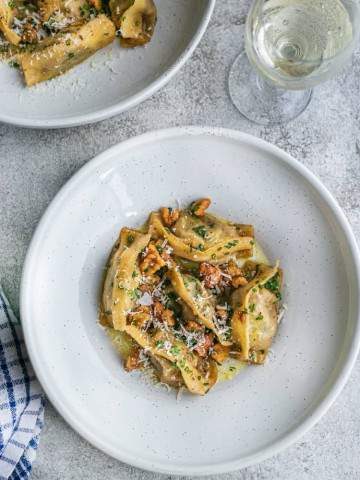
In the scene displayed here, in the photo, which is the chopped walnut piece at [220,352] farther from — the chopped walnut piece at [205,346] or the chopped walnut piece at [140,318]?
the chopped walnut piece at [140,318]

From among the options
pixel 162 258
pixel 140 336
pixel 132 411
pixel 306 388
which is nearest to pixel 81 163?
pixel 162 258

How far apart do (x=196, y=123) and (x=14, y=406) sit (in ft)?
4.41

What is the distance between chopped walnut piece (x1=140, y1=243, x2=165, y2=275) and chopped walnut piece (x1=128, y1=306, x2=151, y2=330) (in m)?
0.15

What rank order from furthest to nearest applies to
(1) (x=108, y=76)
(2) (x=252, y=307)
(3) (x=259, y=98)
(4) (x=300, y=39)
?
(3) (x=259, y=98), (1) (x=108, y=76), (2) (x=252, y=307), (4) (x=300, y=39)

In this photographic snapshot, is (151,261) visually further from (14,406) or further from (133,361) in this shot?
(14,406)

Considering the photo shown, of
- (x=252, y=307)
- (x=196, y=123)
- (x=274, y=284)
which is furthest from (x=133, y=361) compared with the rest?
(x=196, y=123)

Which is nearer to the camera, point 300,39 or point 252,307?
point 300,39

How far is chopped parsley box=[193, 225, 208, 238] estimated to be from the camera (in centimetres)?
274

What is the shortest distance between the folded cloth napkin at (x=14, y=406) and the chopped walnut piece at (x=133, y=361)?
41 cm

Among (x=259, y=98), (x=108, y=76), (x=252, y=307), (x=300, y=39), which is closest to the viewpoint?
(x=300, y=39)

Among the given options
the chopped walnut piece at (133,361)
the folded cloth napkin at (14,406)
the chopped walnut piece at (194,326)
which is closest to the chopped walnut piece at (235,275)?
the chopped walnut piece at (194,326)

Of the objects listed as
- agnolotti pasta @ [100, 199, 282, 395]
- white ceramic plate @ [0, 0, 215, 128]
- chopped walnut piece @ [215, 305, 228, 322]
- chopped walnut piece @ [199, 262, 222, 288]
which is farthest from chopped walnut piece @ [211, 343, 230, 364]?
white ceramic plate @ [0, 0, 215, 128]

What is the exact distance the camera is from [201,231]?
2742 mm

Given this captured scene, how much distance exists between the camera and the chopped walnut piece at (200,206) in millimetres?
2719
